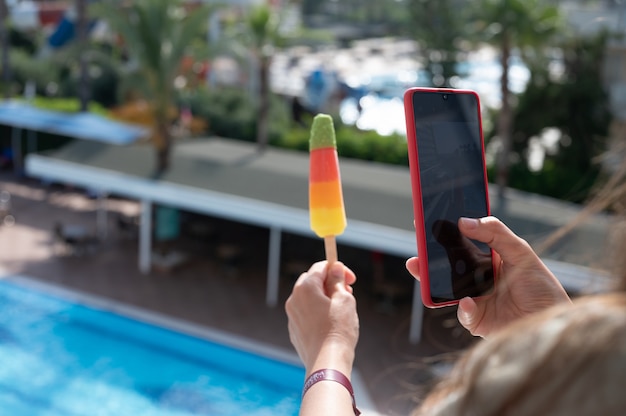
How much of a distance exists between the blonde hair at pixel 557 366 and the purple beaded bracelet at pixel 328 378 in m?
0.73

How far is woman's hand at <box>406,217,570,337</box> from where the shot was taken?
1942 millimetres

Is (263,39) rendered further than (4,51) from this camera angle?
No

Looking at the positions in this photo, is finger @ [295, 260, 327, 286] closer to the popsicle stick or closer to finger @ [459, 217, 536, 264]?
the popsicle stick

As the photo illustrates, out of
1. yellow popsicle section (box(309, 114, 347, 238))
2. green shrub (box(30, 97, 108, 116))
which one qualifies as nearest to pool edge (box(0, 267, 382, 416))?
yellow popsicle section (box(309, 114, 347, 238))

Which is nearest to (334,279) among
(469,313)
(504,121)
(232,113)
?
(469,313)

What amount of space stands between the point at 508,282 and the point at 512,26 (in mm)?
13203

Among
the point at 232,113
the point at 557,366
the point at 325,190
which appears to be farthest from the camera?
the point at 232,113

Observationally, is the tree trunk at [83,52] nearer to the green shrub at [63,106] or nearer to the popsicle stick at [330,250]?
the green shrub at [63,106]

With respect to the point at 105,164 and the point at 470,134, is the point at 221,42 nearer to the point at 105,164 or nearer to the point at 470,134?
the point at 105,164

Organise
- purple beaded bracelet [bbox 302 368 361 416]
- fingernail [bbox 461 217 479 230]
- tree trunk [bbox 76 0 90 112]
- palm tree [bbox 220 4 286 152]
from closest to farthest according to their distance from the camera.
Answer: purple beaded bracelet [bbox 302 368 361 416]
fingernail [bbox 461 217 479 230]
palm tree [bbox 220 4 286 152]
tree trunk [bbox 76 0 90 112]

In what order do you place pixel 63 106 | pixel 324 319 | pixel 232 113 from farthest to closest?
pixel 63 106
pixel 232 113
pixel 324 319

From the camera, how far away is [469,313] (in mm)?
2020

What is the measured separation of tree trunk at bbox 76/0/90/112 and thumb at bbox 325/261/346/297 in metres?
19.9

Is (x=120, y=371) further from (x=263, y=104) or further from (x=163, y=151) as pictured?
(x=263, y=104)
